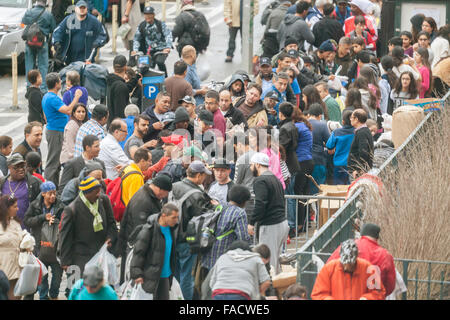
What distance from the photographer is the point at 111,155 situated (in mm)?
13516

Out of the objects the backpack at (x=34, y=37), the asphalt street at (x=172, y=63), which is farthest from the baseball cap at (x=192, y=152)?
the backpack at (x=34, y=37)

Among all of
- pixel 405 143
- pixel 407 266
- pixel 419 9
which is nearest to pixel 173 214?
pixel 407 266

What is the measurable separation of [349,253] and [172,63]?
1344 centimetres

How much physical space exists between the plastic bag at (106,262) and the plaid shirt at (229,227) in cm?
111

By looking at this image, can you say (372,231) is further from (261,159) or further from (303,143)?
(303,143)

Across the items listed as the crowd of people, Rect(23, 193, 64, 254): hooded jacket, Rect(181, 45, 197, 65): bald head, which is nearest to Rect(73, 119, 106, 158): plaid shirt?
the crowd of people

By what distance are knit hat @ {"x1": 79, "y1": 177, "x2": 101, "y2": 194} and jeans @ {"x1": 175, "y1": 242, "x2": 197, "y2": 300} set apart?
118 centimetres

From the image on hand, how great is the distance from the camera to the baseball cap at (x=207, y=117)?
14.3 metres

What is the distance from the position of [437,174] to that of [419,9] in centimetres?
1044

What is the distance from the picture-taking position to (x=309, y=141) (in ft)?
48.3

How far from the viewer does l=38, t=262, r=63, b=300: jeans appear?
1218 centimetres

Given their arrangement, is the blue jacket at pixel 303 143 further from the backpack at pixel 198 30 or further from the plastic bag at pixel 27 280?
the backpack at pixel 198 30
